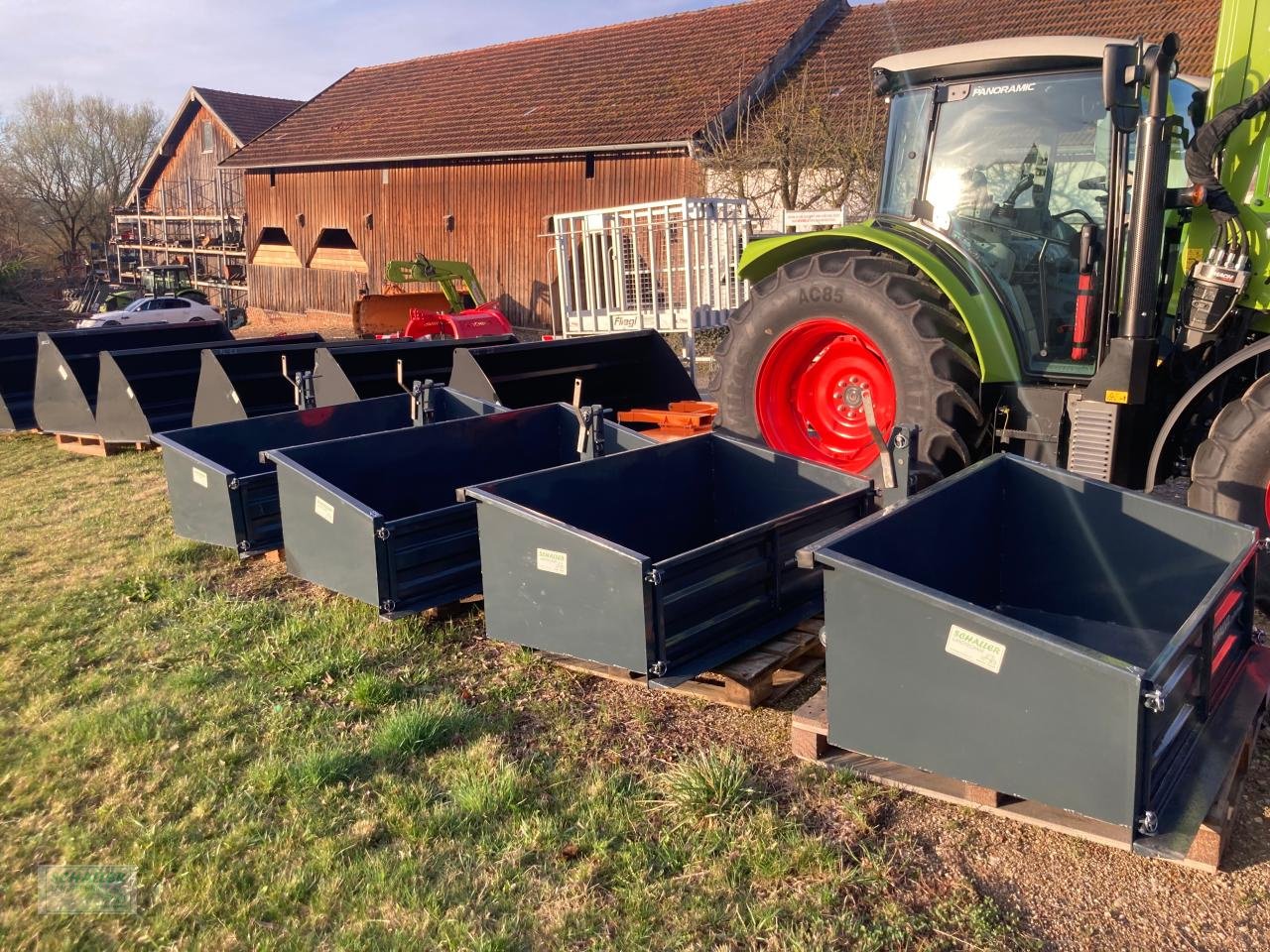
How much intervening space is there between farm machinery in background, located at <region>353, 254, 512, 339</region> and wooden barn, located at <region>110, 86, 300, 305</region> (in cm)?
1511

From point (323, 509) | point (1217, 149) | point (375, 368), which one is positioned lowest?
point (323, 509)

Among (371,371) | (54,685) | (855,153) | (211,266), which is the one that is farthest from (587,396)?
(211,266)

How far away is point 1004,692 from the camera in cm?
263

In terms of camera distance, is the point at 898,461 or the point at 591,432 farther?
the point at 591,432

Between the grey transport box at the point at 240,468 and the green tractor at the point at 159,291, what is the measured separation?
60.2 ft

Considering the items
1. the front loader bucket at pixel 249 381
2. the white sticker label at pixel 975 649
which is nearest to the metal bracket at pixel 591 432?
the white sticker label at pixel 975 649

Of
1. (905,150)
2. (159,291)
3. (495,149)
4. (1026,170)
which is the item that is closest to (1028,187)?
(1026,170)

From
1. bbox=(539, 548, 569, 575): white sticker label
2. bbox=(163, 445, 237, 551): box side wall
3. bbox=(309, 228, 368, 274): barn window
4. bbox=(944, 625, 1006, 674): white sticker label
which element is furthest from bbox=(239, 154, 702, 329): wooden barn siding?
bbox=(944, 625, 1006, 674): white sticker label

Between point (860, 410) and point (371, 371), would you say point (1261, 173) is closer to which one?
point (860, 410)

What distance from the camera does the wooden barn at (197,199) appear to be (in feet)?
99.9

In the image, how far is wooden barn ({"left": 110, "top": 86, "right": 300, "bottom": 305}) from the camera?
99.9 ft

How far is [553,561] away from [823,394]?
2.30 metres

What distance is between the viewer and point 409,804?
3.16 meters

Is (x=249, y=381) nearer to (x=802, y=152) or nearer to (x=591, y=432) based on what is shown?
(x=591, y=432)
